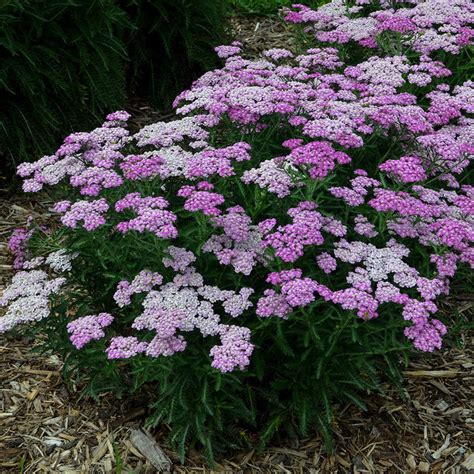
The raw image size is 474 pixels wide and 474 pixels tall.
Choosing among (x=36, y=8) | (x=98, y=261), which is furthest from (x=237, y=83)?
(x=36, y=8)

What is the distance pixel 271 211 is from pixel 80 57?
9.54 ft

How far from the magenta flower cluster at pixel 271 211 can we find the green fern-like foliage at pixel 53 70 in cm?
135

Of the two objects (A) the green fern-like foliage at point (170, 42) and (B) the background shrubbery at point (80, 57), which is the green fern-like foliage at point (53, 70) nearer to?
(B) the background shrubbery at point (80, 57)

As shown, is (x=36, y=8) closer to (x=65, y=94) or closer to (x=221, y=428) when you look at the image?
(x=65, y=94)

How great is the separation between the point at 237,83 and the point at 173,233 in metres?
1.76

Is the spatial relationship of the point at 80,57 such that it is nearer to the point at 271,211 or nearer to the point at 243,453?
the point at 271,211

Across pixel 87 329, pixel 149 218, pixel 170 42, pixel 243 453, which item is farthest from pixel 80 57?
pixel 243 453

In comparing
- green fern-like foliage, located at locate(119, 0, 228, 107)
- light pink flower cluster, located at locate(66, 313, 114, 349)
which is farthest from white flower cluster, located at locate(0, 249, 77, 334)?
green fern-like foliage, located at locate(119, 0, 228, 107)

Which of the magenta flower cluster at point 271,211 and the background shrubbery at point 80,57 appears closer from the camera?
the magenta flower cluster at point 271,211

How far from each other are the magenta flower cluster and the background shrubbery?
1410 mm

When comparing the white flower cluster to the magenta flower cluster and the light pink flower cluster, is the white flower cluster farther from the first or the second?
the light pink flower cluster

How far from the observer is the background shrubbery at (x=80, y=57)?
16.8ft

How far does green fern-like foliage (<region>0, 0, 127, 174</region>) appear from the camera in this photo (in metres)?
5.08

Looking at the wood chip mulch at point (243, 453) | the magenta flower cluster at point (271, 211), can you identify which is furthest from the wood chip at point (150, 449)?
the magenta flower cluster at point (271, 211)
